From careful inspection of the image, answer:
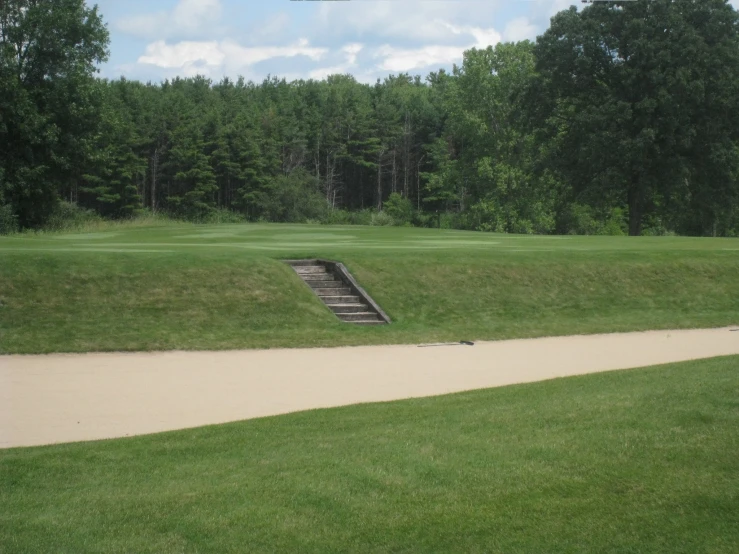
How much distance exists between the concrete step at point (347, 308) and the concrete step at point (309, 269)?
1626mm

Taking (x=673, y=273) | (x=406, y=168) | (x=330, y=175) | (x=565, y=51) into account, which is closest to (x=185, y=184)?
(x=330, y=175)

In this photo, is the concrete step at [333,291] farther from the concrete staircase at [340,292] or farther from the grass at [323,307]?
the grass at [323,307]

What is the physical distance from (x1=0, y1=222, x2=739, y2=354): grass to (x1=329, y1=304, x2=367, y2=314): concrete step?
0.47m

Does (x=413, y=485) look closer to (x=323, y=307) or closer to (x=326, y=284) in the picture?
(x=323, y=307)

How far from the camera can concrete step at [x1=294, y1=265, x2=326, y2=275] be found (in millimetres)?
19375

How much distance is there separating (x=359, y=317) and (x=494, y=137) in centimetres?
4635

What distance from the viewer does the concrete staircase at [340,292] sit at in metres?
17.6

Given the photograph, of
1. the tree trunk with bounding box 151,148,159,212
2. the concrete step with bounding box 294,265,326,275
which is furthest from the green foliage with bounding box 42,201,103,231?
the concrete step with bounding box 294,265,326,275

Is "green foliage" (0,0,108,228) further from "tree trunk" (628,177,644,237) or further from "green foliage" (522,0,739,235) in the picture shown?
"tree trunk" (628,177,644,237)

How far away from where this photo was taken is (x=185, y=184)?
70500 mm

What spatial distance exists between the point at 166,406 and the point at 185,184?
62145 millimetres

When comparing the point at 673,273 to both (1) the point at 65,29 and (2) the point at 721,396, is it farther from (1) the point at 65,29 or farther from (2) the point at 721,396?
(1) the point at 65,29

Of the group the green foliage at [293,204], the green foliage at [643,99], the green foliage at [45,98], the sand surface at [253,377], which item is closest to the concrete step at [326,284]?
the sand surface at [253,377]

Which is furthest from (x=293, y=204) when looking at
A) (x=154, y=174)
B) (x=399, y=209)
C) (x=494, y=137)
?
(x=494, y=137)
